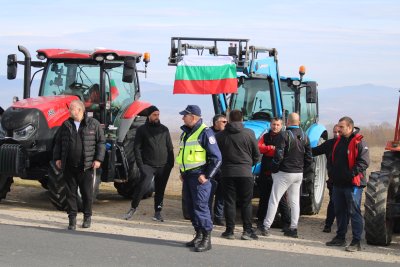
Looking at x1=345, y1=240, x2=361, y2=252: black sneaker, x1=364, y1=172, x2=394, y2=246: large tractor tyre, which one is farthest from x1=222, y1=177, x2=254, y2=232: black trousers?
x1=364, y1=172, x2=394, y2=246: large tractor tyre

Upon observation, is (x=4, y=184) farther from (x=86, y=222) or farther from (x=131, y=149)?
(x=86, y=222)

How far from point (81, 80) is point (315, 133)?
4.12 meters

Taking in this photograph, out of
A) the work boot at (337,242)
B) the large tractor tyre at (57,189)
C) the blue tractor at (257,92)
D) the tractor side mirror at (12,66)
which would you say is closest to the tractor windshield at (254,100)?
the blue tractor at (257,92)

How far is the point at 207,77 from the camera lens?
12.2 meters

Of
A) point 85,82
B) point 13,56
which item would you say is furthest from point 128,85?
point 13,56

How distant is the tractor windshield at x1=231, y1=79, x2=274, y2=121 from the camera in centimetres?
1284

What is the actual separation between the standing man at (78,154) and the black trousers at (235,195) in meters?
1.77

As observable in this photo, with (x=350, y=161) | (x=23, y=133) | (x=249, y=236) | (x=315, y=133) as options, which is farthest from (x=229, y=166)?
(x=315, y=133)

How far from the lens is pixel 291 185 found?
35.3 feet

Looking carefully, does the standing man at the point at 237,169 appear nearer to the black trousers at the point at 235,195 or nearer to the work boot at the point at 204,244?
the black trousers at the point at 235,195

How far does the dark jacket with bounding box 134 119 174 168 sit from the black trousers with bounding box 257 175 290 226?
162 centimetres

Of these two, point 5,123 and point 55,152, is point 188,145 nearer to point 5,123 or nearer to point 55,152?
point 55,152

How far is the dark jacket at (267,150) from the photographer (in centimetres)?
1102

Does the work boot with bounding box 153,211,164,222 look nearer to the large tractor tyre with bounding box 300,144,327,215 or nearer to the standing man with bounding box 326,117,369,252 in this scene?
the large tractor tyre with bounding box 300,144,327,215
